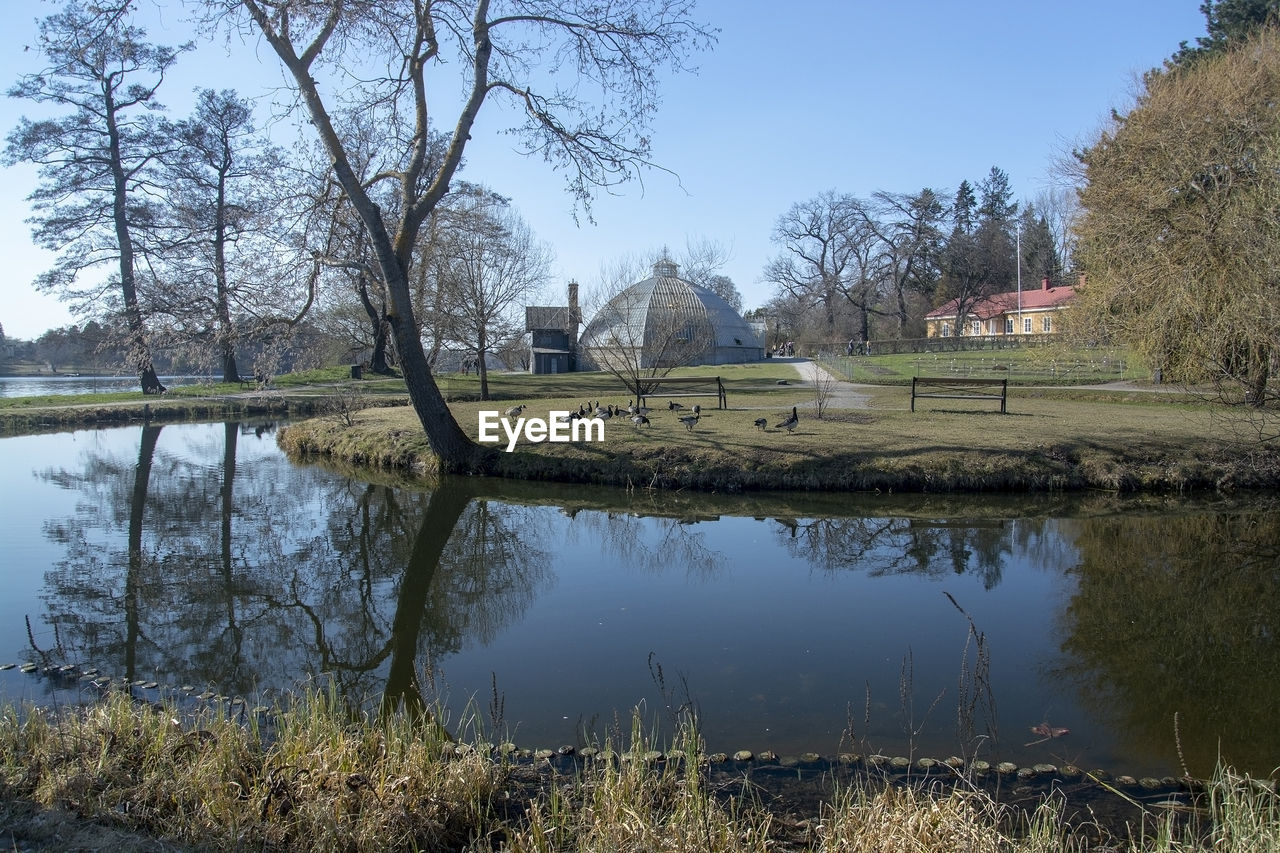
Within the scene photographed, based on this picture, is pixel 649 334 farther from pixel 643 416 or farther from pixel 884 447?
pixel 884 447

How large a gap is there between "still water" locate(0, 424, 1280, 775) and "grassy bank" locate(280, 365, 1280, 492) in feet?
2.33

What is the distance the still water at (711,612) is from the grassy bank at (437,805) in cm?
68

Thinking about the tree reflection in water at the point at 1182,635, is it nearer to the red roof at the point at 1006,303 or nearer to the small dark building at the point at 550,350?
the small dark building at the point at 550,350

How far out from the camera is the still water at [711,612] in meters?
6.27

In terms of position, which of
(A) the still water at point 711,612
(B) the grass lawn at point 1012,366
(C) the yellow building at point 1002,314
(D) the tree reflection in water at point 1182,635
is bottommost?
(D) the tree reflection in water at point 1182,635

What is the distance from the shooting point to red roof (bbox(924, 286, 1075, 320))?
63.5 metres

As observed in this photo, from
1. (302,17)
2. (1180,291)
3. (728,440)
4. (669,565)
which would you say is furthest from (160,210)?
(1180,291)

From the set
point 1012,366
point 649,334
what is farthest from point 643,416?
point 1012,366

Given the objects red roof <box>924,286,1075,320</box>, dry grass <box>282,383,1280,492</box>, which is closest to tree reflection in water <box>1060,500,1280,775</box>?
dry grass <box>282,383,1280,492</box>

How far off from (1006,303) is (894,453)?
57.8m

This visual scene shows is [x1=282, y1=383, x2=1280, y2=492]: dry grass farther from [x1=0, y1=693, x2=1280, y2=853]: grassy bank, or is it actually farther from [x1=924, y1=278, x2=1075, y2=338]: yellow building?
[x1=924, y1=278, x2=1075, y2=338]: yellow building

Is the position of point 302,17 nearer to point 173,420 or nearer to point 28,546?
point 28,546

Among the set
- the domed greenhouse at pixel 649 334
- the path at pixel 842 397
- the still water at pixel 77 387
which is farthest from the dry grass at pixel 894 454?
the still water at pixel 77 387

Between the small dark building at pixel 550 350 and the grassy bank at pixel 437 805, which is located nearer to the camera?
the grassy bank at pixel 437 805
